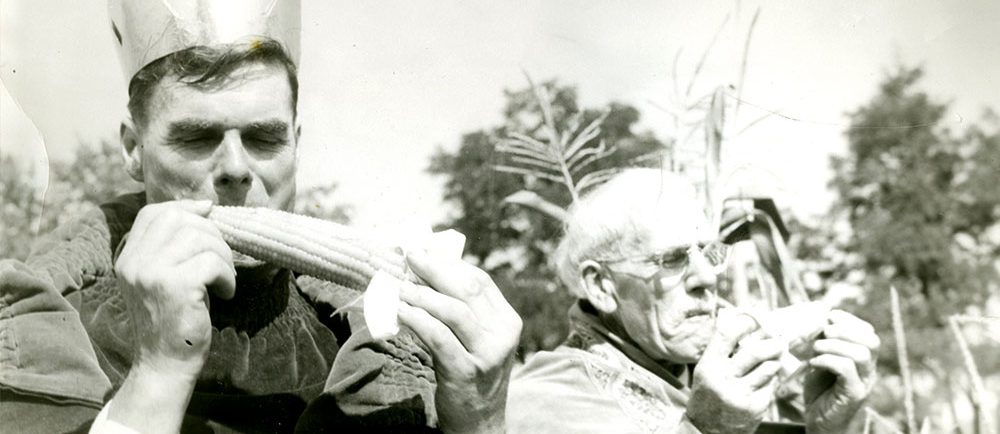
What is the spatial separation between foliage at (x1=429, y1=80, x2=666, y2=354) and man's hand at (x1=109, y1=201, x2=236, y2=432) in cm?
176

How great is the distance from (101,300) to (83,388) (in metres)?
0.28

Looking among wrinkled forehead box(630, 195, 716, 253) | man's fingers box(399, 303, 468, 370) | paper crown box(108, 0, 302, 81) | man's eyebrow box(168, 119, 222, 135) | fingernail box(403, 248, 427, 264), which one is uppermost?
paper crown box(108, 0, 302, 81)

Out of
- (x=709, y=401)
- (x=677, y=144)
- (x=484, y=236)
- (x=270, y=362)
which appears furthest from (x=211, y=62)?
(x=484, y=236)

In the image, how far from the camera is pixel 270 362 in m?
2.78

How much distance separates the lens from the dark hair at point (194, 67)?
2.66 meters

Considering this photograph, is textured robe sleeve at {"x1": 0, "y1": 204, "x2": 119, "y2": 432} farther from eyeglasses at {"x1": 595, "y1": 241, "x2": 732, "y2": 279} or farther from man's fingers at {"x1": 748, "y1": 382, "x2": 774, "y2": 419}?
eyeglasses at {"x1": 595, "y1": 241, "x2": 732, "y2": 279}

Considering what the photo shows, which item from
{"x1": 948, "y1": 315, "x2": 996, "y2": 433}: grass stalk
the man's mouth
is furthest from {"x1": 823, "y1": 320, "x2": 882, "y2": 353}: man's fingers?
the man's mouth

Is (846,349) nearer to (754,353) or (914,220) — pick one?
A: (754,353)

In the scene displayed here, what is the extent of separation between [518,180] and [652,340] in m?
2.69

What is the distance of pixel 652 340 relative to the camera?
11.7 ft

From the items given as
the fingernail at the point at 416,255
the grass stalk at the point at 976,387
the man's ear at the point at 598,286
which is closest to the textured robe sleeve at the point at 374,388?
the fingernail at the point at 416,255

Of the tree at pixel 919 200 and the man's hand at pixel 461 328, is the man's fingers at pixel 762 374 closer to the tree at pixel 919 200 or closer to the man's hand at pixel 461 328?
the man's hand at pixel 461 328

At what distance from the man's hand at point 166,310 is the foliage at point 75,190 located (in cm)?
68

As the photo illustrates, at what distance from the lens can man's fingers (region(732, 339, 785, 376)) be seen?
3111 mm
